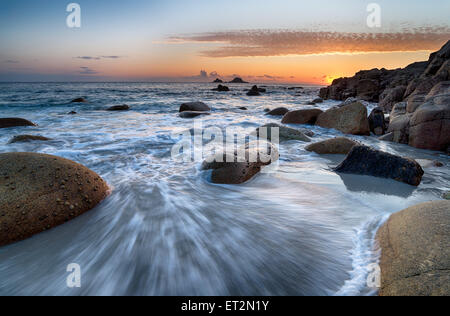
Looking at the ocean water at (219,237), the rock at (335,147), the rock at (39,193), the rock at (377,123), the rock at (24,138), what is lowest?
the ocean water at (219,237)

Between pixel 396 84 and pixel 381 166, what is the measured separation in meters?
21.9

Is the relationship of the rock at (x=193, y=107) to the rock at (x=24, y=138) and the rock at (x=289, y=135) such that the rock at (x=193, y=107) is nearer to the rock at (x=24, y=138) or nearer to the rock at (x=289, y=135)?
the rock at (x=289, y=135)

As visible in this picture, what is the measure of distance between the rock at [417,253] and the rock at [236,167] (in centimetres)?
200

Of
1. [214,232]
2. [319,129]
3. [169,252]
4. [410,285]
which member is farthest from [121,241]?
[319,129]

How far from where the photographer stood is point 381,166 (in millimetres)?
3443

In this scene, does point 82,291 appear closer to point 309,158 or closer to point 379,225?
point 379,225

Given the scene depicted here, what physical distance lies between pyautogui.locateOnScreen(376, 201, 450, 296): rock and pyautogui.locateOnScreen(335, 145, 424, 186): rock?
61.6 inches

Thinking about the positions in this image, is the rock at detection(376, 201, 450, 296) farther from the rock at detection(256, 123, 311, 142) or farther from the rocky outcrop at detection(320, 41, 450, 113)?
the rocky outcrop at detection(320, 41, 450, 113)

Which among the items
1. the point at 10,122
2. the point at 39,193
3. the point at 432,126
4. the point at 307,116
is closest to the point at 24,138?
the point at 10,122

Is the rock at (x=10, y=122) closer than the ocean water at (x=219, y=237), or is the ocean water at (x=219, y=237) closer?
the ocean water at (x=219, y=237)

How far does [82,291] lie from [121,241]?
556 millimetres

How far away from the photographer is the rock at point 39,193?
82.4 inches

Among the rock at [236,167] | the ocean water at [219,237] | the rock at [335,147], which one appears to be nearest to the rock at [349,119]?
the rock at [335,147]

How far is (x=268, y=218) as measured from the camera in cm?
254
